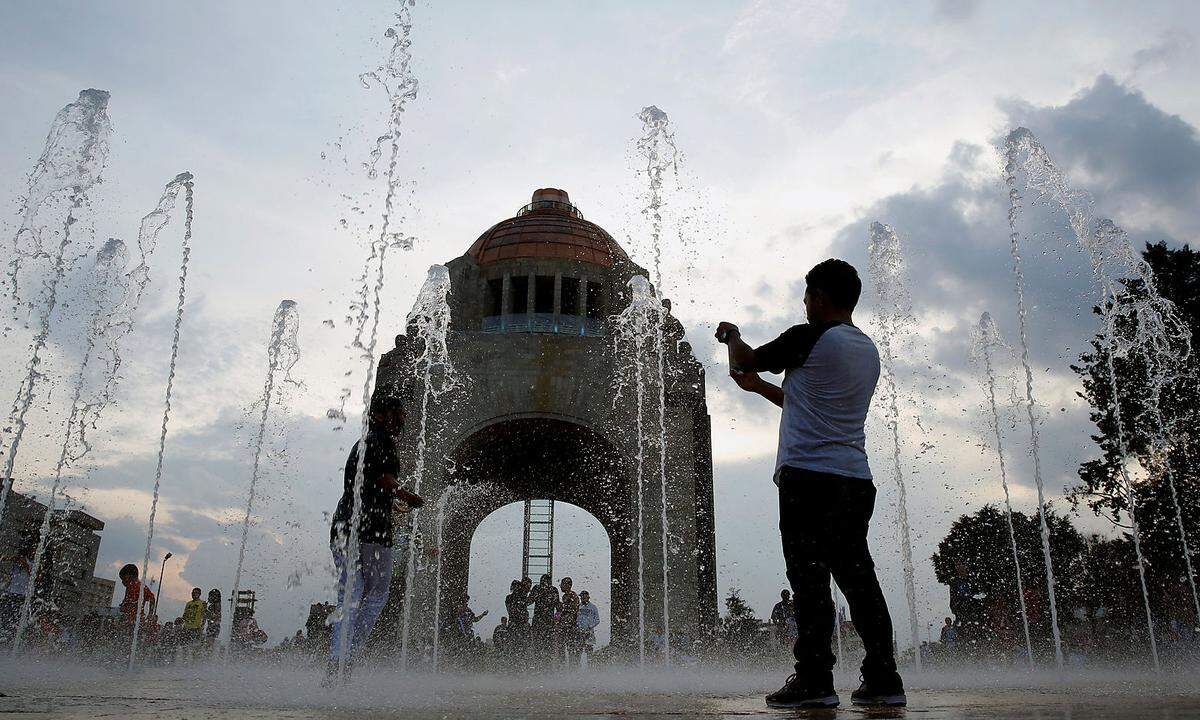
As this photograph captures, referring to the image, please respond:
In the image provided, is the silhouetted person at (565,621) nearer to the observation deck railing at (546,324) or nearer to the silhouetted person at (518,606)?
the silhouetted person at (518,606)

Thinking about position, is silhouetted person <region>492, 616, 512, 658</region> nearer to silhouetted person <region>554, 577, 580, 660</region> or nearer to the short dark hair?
silhouetted person <region>554, 577, 580, 660</region>

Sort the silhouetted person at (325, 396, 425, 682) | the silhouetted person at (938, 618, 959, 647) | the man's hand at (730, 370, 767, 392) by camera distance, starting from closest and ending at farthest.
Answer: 1. the man's hand at (730, 370, 767, 392)
2. the silhouetted person at (325, 396, 425, 682)
3. the silhouetted person at (938, 618, 959, 647)

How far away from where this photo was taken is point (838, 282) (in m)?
3.58

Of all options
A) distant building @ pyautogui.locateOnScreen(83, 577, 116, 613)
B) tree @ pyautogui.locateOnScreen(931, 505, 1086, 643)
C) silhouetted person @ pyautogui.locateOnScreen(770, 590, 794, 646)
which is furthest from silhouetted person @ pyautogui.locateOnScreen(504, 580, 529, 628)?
distant building @ pyautogui.locateOnScreen(83, 577, 116, 613)

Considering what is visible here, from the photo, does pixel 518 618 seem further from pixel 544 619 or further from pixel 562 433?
pixel 562 433

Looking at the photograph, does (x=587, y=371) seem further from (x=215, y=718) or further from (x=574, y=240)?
(x=215, y=718)

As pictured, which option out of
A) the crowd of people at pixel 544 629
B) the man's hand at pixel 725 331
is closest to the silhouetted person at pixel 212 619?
the crowd of people at pixel 544 629

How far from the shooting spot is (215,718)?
6.83ft

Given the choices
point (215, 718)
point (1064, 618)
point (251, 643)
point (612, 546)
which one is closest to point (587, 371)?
point (612, 546)

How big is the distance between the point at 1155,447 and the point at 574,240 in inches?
592

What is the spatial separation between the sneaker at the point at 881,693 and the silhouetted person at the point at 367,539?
8.98ft

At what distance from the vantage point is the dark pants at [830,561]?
321 cm

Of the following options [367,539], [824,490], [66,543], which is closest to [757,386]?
[824,490]

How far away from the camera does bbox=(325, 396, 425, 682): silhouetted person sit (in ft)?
15.7
